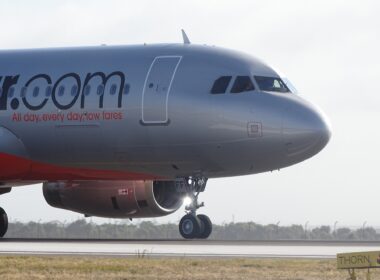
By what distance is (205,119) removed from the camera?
112 ft

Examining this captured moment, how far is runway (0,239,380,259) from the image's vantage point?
2617cm

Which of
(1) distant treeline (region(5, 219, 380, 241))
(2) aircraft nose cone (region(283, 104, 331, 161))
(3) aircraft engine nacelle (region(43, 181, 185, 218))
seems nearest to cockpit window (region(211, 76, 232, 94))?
(2) aircraft nose cone (region(283, 104, 331, 161))

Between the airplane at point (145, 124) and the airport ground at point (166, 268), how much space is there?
381 inches

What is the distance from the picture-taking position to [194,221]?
33.9 meters

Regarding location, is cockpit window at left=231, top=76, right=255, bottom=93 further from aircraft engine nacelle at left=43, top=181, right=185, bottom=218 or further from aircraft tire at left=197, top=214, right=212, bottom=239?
aircraft engine nacelle at left=43, top=181, right=185, bottom=218

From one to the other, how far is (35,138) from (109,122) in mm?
2679

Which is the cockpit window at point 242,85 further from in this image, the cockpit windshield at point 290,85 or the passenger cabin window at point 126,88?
the passenger cabin window at point 126,88

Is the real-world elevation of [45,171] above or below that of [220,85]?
below

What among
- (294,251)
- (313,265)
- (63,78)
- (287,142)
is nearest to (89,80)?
(63,78)

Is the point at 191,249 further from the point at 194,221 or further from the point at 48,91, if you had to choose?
the point at 48,91

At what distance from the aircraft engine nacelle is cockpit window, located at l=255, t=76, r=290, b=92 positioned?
15.2 feet

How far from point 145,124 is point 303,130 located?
15.0 ft

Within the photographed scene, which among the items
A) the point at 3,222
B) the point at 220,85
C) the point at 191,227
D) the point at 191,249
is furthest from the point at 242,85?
the point at 3,222

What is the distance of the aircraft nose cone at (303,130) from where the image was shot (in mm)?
33344
